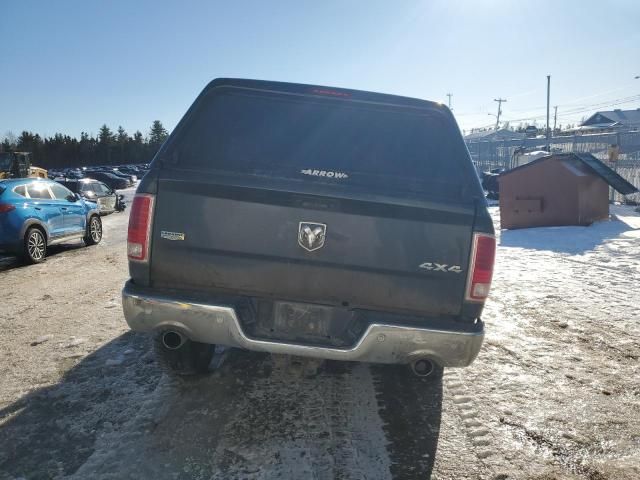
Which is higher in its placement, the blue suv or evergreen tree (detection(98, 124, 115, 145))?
evergreen tree (detection(98, 124, 115, 145))

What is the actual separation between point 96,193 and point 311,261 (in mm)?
17391

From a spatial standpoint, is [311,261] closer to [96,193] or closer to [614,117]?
[96,193]

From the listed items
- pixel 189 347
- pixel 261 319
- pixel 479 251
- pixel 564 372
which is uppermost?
pixel 479 251

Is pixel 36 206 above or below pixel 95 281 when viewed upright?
above

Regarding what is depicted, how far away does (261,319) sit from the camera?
8.88 ft

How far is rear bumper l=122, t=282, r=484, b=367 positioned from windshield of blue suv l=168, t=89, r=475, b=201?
878 mm

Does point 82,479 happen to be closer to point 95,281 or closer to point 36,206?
point 95,281

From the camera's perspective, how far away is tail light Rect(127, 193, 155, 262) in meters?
2.62

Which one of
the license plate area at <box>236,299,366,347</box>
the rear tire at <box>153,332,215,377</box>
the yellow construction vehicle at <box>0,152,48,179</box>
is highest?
the yellow construction vehicle at <box>0,152,48,179</box>

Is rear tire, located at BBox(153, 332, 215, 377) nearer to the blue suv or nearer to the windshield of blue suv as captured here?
the windshield of blue suv

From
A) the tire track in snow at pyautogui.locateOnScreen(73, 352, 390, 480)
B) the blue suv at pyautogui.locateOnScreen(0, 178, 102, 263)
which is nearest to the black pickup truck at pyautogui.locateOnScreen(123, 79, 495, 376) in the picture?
the tire track in snow at pyautogui.locateOnScreen(73, 352, 390, 480)

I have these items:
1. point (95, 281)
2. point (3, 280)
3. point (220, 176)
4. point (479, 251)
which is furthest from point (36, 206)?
point (479, 251)

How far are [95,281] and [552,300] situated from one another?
676cm

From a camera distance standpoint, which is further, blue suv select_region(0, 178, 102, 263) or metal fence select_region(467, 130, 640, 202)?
metal fence select_region(467, 130, 640, 202)
